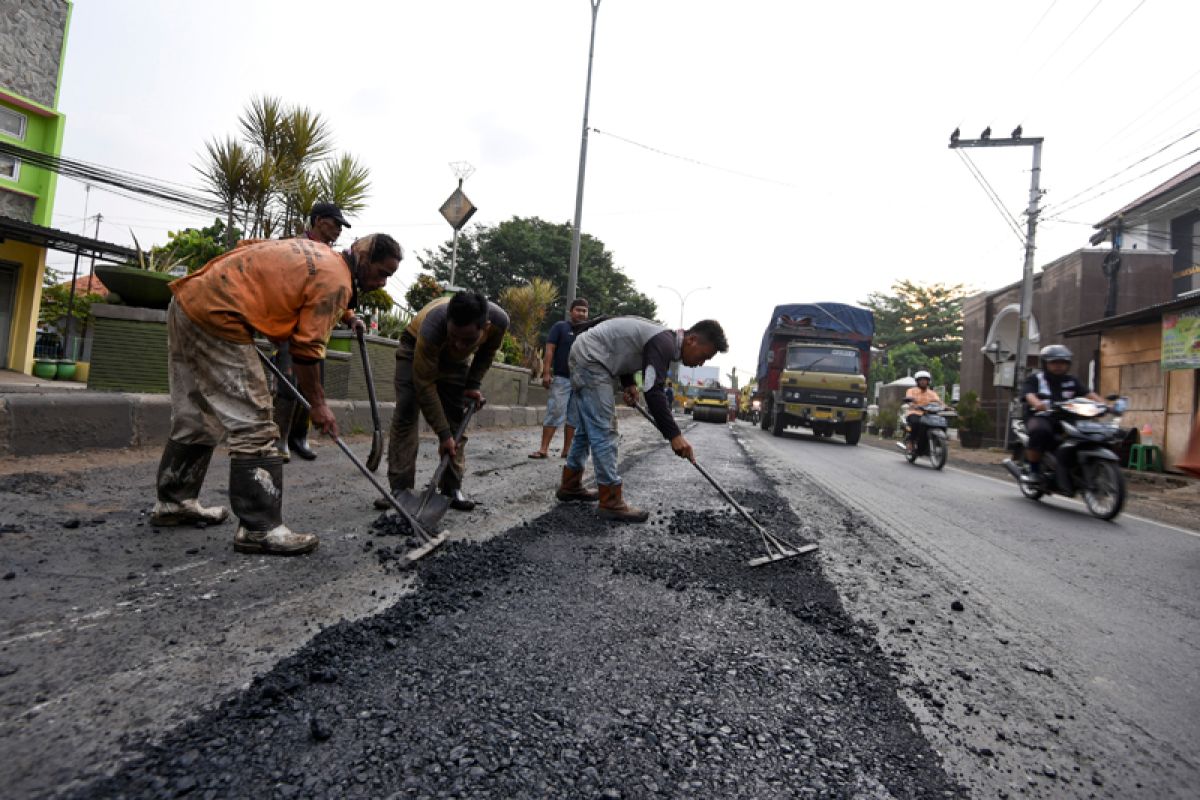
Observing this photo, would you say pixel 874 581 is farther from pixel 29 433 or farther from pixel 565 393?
pixel 29 433

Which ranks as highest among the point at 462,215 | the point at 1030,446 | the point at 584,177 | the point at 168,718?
the point at 584,177

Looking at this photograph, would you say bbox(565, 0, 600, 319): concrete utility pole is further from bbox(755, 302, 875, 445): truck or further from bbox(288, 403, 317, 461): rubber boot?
bbox(288, 403, 317, 461): rubber boot

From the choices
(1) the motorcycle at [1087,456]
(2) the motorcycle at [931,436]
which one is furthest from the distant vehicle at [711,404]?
(1) the motorcycle at [1087,456]

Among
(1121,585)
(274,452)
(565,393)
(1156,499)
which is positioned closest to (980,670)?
(1121,585)

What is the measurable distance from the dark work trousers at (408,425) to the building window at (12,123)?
13.9 meters

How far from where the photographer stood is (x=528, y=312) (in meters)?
17.1

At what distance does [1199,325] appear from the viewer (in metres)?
10.8

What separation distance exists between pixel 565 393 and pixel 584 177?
9.50 meters

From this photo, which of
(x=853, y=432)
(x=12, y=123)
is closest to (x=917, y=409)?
(x=853, y=432)

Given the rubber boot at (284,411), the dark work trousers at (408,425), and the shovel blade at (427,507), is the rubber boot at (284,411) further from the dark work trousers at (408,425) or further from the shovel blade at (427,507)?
the shovel blade at (427,507)

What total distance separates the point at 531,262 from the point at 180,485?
32.7 metres

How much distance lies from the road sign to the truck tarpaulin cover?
8701 mm

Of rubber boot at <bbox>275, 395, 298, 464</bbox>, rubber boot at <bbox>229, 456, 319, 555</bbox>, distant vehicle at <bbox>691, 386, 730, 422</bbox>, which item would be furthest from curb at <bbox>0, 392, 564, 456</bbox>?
distant vehicle at <bbox>691, 386, 730, 422</bbox>

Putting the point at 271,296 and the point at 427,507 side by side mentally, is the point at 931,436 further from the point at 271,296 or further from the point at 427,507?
the point at 271,296
